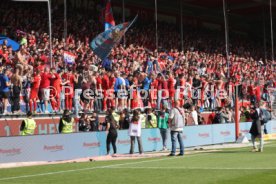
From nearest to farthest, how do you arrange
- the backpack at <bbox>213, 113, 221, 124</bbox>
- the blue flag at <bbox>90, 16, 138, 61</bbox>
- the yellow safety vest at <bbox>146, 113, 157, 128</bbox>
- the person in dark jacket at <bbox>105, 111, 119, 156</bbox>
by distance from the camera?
the person in dark jacket at <bbox>105, 111, 119, 156</bbox>
the yellow safety vest at <bbox>146, 113, 157, 128</bbox>
the blue flag at <bbox>90, 16, 138, 61</bbox>
the backpack at <bbox>213, 113, 221, 124</bbox>

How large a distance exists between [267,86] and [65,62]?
1644 centimetres

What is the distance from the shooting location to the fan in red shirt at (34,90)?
22.1 metres

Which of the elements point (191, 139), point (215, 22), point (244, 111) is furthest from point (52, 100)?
point (215, 22)

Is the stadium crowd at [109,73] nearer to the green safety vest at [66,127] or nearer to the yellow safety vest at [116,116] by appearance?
the yellow safety vest at [116,116]

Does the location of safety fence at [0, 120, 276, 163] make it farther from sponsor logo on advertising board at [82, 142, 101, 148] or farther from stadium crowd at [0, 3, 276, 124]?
stadium crowd at [0, 3, 276, 124]

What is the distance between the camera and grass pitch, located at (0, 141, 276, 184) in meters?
12.7

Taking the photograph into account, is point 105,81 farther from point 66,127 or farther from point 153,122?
point 66,127

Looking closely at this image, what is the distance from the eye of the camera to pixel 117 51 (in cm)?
3138

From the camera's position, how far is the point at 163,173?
1420 cm

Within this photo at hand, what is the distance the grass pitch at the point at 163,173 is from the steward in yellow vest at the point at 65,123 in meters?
5.04

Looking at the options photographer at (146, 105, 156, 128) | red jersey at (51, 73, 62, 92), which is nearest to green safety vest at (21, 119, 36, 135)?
red jersey at (51, 73, 62, 92)

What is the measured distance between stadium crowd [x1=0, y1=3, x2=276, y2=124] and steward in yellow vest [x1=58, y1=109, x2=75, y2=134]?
132 centimetres

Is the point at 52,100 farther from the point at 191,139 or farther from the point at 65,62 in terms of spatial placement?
the point at 191,139

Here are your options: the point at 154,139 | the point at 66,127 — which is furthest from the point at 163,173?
the point at 154,139
